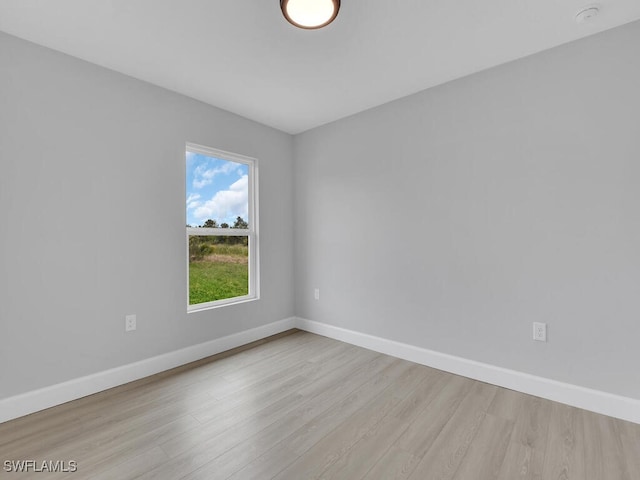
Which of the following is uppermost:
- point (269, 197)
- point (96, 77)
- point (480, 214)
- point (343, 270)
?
point (96, 77)

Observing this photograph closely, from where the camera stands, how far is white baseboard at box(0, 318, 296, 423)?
1.90 meters

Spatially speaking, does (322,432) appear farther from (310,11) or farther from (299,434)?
(310,11)

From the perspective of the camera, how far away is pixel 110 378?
7.43 ft

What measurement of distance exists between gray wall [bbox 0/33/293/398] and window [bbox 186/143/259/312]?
0.16m

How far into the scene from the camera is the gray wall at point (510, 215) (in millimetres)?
1879

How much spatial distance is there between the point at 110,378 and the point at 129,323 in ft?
1.32

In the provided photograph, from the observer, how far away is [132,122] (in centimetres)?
Result: 240

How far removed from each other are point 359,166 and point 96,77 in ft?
7.51

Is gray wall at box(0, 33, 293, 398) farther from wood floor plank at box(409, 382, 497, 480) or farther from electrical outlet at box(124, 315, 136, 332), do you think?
wood floor plank at box(409, 382, 497, 480)

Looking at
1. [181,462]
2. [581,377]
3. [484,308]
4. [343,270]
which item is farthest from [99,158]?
[581,377]

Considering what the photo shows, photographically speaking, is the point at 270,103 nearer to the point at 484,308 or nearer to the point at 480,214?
the point at 480,214

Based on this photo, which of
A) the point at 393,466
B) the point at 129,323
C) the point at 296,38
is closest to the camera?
the point at 393,466

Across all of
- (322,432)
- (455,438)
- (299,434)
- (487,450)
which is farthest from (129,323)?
(487,450)

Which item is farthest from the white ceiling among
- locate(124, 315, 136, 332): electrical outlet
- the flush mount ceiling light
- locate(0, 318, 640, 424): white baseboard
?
locate(0, 318, 640, 424): white baseboard
